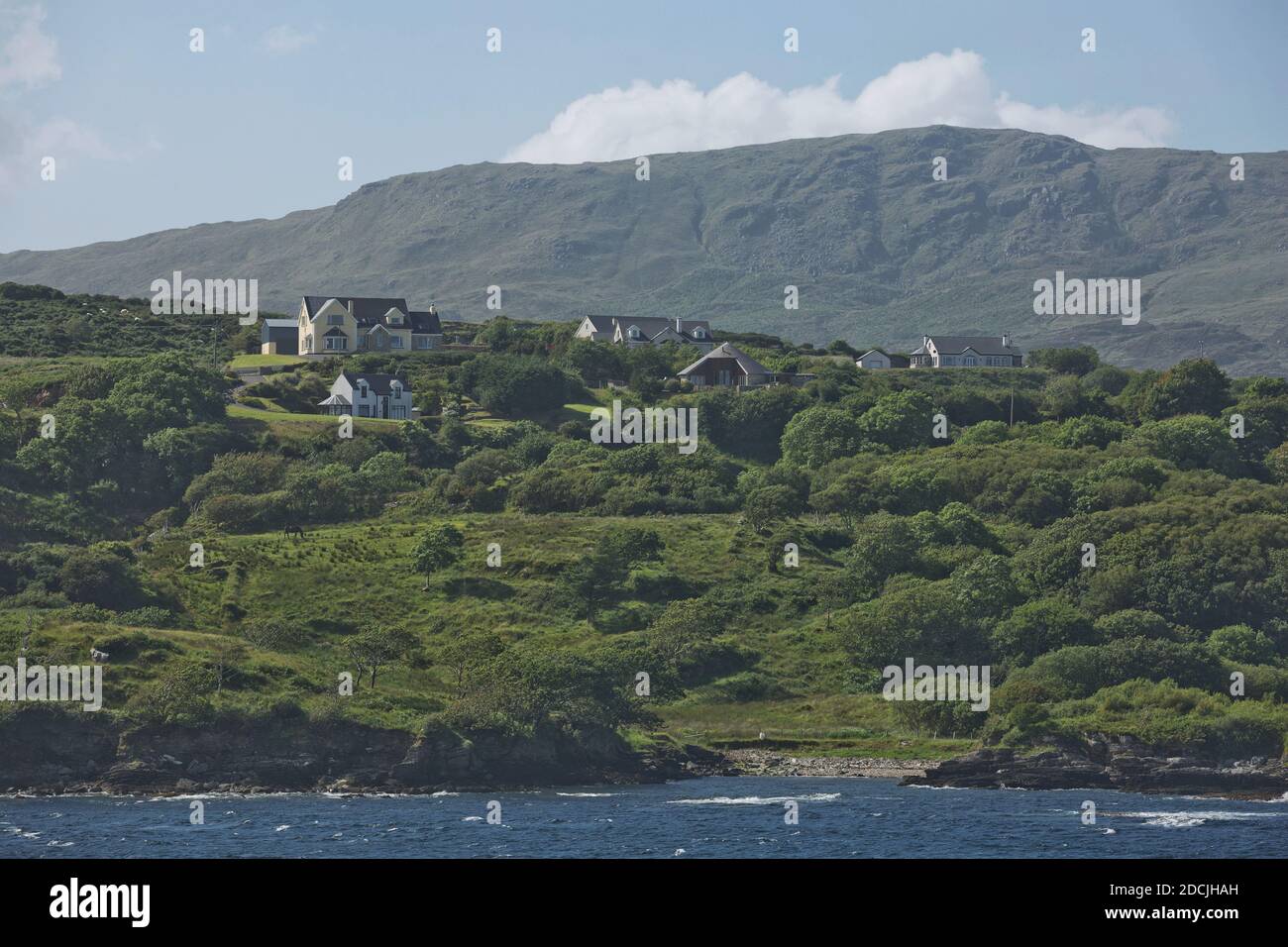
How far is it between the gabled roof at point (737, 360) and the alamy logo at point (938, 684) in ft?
247

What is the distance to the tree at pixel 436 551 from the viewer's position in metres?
111

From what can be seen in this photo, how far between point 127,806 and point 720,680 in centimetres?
3736

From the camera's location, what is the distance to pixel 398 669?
3750 inches

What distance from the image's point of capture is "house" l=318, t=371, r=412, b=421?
505 ft

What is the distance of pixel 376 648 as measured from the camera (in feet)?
305

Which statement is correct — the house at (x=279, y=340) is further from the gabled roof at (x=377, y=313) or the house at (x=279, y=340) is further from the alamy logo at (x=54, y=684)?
the alamy logo at (x=54, y=684)

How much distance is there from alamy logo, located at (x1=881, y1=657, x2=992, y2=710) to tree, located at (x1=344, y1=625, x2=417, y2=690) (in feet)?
89.1

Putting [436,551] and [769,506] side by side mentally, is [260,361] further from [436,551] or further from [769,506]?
[769,506]

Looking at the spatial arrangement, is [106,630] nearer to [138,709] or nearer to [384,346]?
[138,709]

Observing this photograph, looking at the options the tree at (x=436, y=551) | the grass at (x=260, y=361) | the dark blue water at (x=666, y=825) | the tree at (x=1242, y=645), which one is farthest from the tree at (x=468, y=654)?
the grass at (x=260, y=361)

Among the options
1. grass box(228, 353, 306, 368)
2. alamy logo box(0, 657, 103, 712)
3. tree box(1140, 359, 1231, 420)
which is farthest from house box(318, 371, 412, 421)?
alamy logo box(0, 657, 103, 712)

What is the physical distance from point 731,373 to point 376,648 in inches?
3354
